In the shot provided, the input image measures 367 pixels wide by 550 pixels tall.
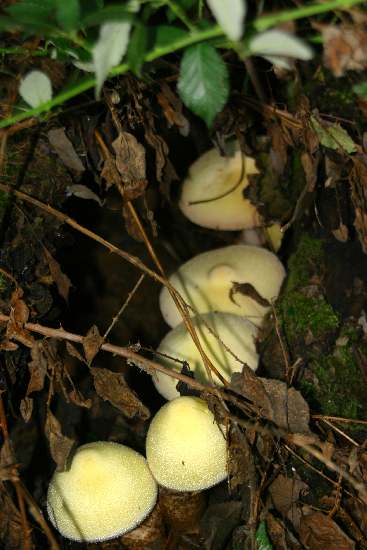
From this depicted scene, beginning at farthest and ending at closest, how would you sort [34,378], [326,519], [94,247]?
[94,247], [326,519], [34,378]

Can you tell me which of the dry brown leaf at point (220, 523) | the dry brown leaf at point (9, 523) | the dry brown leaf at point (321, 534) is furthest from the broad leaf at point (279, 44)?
the dry brown leaf at point (220, 523)

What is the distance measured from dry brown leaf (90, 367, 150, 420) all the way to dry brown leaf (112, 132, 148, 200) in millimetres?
656

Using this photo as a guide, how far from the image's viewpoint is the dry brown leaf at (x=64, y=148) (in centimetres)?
224

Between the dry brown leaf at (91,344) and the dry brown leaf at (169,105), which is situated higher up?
the dry brown leaf at (169,105)

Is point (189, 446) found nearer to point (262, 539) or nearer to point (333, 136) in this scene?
point (262, 539)

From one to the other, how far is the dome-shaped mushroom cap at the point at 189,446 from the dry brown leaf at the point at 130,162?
75cm

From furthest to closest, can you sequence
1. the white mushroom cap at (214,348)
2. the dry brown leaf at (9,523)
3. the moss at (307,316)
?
the moss at (307,316), the white mushroom cap at (214,348), the dry brown leaf at (9,523)

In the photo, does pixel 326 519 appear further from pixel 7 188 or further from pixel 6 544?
pixel 7 188

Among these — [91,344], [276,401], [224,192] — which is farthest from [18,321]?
[224,192]

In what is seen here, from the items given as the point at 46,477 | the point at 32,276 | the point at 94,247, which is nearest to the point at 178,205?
the point at 94,247

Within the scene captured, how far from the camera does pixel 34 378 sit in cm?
187

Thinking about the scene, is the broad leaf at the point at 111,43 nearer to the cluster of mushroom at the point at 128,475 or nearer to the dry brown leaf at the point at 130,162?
the dry brown leaf at the point at 130,162

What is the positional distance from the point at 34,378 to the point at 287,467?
3.01ft

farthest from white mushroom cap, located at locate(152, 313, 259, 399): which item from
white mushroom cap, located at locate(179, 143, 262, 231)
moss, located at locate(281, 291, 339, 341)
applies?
white mushroom cap, located at locate(179, 143, 262, 231)
